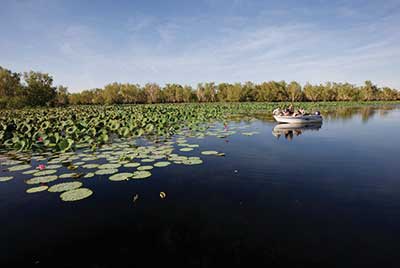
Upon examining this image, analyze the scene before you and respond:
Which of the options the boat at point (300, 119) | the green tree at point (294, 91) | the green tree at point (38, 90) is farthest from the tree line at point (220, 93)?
the boat at point (300, 119)

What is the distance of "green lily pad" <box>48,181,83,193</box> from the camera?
16.4 ft

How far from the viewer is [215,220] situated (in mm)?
3900

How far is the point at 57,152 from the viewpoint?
8.77m

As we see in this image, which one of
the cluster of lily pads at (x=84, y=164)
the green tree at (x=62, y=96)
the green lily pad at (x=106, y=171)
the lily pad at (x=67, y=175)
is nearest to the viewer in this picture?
the cluster of lily pads at (x=84, y=164)

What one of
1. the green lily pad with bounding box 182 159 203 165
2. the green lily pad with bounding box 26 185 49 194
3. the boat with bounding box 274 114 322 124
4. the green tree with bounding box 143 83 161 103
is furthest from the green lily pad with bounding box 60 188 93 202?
the green tree with bounding box 143 83 161 103

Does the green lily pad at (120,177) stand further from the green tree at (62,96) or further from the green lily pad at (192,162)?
the green tree at (62,96)

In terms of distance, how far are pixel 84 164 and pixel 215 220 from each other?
5047 millimetres

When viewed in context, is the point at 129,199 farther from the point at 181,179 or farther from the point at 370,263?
the point at 370,263

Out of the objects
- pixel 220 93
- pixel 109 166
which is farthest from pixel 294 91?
pixel 109 166

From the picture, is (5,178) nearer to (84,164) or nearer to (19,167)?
(19,167)

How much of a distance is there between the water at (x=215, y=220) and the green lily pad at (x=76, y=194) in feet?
0.42

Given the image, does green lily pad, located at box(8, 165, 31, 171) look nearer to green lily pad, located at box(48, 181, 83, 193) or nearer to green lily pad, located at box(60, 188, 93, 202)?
green lily pad, located at box(48, 181, 83, 193)

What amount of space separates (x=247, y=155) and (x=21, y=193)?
6.90 metres

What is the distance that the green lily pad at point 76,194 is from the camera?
183 inches
